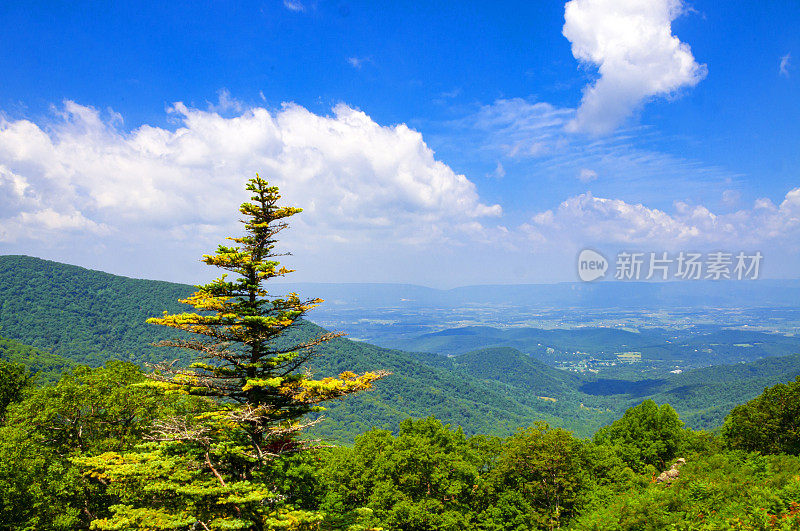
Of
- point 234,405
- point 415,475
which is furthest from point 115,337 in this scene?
point 234,405

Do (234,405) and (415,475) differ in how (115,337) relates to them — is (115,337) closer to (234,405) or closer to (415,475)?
(415,475)

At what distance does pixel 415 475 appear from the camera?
24.2 m

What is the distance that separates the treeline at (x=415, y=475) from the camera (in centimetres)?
1270

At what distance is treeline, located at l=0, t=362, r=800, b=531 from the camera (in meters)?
12.7

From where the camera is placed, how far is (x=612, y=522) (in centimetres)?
1523

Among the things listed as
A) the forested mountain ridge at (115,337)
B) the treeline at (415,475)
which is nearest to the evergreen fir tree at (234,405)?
the treeline at (415,475)

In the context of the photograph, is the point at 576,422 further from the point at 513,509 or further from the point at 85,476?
the point at 85,476

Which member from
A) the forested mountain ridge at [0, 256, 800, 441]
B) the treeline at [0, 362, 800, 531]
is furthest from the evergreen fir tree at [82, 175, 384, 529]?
the forested mountain ridge at [0, 256, 800, 441]

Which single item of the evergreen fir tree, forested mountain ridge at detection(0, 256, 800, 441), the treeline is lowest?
forested mountain ridge at detection(0, 256, 800, 441)

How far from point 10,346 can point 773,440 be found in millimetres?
145773

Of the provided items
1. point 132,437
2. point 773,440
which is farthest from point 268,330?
point 773,440

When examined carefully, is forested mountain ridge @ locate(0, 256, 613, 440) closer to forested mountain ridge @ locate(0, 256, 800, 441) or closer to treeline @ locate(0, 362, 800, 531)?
forested mountain ridge @ locate(0, 256, 800, 441)

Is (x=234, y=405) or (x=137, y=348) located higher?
(x=234, y=405)

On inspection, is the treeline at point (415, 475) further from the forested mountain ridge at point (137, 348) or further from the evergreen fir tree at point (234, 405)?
the forested mountain ridge at point (137, 348)
